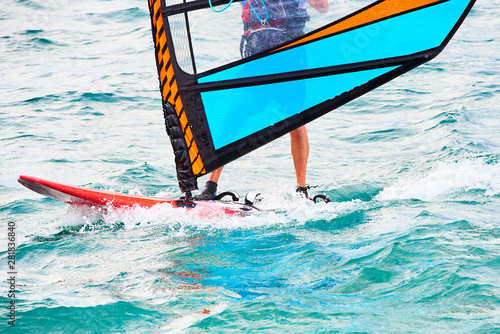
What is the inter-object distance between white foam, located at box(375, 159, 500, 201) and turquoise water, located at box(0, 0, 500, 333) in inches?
0.9

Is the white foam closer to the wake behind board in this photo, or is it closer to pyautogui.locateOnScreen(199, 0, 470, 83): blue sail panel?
the wake behind board

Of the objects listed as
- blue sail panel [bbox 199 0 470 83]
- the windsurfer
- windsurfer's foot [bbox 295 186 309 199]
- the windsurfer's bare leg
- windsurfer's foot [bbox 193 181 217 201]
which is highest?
the windsurfer

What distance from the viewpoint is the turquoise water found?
100 inches

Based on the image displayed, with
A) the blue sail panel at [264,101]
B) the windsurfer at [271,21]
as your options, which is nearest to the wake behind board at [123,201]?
the blue sail panel at [264,101]

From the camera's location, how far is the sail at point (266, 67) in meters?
3.43

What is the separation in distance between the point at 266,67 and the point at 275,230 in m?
1.10

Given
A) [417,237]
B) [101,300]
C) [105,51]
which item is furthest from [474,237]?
[105,51]

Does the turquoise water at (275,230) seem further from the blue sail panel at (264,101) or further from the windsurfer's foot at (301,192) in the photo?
the blue sail panel at (264,101)

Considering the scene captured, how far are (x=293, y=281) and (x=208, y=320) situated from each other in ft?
2.00

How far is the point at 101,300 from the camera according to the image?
2734 millimetres

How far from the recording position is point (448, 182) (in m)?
4.69

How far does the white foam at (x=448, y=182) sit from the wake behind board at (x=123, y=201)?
127 centimetres

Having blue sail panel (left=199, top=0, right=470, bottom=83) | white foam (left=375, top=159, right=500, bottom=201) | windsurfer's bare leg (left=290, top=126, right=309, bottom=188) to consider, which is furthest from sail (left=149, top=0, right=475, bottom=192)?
Answer: white foam (left=375, top=159, right=500, bottom=201)

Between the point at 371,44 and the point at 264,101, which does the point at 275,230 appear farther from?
the point at 371,44
